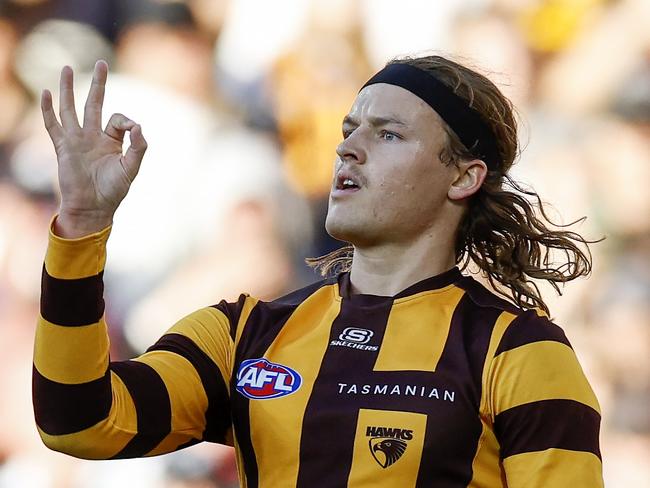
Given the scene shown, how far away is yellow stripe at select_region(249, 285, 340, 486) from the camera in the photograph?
6.43ft

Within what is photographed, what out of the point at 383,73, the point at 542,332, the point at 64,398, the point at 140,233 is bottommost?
the point at 64,398

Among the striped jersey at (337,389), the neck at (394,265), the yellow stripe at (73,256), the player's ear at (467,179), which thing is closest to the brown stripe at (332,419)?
the striped jersey at (337,389)

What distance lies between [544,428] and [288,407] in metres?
0.42

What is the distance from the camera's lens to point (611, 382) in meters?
3.73

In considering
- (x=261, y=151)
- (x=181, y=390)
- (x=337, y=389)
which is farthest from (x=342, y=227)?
(x=261, y=151)

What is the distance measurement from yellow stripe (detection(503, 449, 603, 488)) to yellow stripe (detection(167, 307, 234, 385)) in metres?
0.53

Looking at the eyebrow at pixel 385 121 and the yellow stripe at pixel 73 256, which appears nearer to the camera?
the yellow stripe at pixel 73 256

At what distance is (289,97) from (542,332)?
2.06m

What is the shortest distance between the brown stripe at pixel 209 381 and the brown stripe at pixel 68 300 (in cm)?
30

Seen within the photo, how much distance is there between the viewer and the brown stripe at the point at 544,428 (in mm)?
1875

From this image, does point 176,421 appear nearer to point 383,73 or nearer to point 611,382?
point 383,73

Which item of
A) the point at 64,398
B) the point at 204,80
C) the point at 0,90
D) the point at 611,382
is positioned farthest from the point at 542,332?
the point at 0,90

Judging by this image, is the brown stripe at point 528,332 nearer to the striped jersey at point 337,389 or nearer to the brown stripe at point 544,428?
the striped jersey at point 337,389

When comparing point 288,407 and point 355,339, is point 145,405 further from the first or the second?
point 355,339
